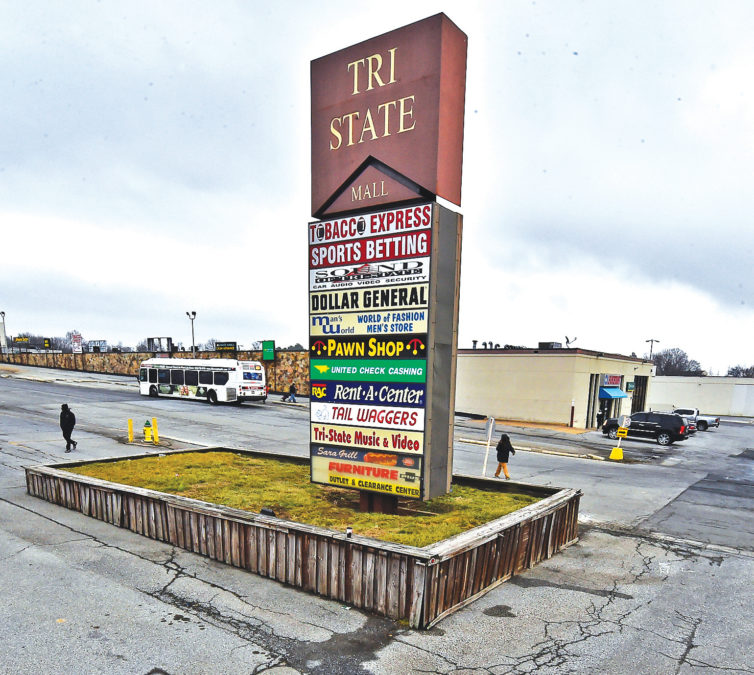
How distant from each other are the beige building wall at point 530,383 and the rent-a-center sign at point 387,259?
87.5ft

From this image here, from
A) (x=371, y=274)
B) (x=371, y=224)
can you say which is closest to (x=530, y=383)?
(x=371, y=274)

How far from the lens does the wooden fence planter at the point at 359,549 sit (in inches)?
256

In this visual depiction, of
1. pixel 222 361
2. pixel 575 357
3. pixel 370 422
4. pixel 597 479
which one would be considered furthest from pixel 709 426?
pixel 370 422

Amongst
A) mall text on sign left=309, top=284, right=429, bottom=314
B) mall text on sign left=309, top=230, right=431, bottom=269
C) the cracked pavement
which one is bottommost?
the cracked pavement

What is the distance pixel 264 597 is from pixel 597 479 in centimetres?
1390

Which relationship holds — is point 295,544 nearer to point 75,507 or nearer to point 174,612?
point 174,612

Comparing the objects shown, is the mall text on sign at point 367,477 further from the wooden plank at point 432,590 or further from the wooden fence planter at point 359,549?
the wooden plank at point 432,590

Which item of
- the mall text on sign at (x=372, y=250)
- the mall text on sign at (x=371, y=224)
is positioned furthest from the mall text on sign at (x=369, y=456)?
the mall text on sign at (x=371, y=224)

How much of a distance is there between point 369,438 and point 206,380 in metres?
29.2

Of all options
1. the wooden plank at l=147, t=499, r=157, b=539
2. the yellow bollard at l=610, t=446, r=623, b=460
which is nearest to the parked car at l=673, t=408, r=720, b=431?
the yellow bollard at l=610, t=446, r=623, b=460

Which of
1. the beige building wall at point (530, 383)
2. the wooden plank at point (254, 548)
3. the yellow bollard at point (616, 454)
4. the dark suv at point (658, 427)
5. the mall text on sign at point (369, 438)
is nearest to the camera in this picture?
the wooden plank at point (254, 548)

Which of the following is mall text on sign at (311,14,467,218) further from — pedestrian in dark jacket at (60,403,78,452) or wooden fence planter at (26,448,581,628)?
pedestrian in dark jacket at (60,403,78,452)

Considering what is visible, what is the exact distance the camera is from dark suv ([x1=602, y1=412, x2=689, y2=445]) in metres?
28.7

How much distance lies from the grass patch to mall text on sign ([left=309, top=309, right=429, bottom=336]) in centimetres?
346
